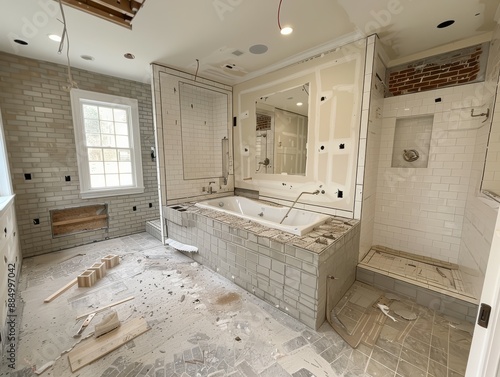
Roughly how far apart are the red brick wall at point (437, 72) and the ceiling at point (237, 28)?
138mm

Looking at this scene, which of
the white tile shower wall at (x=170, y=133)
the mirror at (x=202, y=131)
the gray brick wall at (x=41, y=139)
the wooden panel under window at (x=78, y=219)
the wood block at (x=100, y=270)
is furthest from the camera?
the mirror at (x=202, y=131)

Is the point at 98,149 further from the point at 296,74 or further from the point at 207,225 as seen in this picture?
the point at 296,74

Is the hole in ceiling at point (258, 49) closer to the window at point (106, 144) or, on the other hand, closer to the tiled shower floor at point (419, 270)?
the window at point (106, 144)

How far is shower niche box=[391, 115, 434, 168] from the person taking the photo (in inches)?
98.3

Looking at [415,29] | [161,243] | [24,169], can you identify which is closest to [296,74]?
[415,29]

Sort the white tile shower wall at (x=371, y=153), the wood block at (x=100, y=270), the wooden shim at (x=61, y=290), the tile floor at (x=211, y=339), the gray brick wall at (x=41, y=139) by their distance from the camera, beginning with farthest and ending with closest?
the gray brick wall at (x=41, y=139) < the wood block at (x=100, y=270) < the white tile shower wall at (x=371, y=153) < the wooden shim at (x=61, y=290) < the tile floor at (x=211, y=339)

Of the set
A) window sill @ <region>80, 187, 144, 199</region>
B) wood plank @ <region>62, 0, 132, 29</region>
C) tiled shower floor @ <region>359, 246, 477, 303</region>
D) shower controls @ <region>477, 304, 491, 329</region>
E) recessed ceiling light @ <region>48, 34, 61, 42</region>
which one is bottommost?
tiled shower floor @ <region>359, 246, 477, 303</region>

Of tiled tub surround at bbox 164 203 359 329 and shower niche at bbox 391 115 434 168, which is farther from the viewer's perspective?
shower niche at bbox 391 115 434 168

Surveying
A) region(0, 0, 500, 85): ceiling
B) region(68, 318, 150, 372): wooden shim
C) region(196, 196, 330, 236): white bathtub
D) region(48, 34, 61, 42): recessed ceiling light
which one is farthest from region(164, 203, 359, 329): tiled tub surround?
region(48, 34, 61, 42): recessed ceiling light

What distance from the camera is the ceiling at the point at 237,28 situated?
177 cm

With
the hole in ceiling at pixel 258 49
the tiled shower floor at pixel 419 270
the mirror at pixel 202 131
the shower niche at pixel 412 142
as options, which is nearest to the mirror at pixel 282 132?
the hole in ceiling at pixel 258 49

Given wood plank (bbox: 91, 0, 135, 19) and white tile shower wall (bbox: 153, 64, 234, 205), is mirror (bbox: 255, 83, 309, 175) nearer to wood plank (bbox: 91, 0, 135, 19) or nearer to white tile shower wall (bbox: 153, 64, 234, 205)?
white tile shower wall (bbox: 153, 64, 234, 205)

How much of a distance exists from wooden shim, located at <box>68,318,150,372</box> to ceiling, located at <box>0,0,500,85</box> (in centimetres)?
269

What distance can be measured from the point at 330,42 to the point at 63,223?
172 inches
